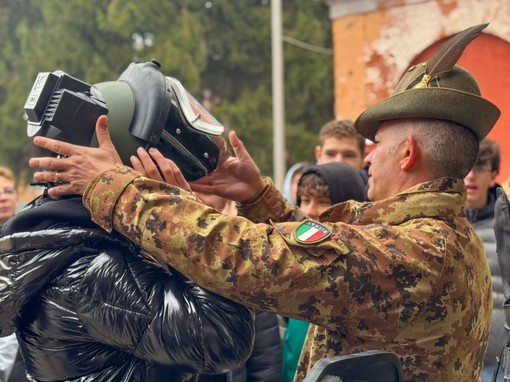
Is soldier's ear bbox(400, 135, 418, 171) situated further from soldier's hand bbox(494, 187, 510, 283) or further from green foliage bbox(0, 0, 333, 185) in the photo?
green foliage bbox(0, 0, 333, 185)

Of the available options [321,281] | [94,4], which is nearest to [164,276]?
[321,281]

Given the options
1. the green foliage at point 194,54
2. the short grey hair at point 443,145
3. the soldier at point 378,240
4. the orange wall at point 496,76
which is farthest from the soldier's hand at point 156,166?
the green foliage at point 194,54

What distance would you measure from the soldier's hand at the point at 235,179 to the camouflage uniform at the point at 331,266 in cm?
69

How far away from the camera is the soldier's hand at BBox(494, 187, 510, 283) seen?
7.94ft

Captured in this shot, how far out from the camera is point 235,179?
7.88 ft

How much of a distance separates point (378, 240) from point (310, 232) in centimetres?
16

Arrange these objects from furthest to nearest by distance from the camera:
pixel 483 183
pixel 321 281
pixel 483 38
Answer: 1. pixel 483 38
2. pixel 483 183
3. pixel 321 281

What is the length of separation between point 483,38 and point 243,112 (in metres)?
9.60

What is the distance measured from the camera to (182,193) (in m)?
1.67

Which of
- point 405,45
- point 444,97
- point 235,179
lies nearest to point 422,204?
point 444,97

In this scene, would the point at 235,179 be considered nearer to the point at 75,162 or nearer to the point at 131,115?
the point at 131,115

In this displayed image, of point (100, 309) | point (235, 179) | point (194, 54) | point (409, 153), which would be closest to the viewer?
point (100, 309)

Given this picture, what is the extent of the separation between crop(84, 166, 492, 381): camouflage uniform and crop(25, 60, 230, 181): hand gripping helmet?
13cm

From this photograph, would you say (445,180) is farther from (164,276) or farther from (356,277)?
(164,276)
